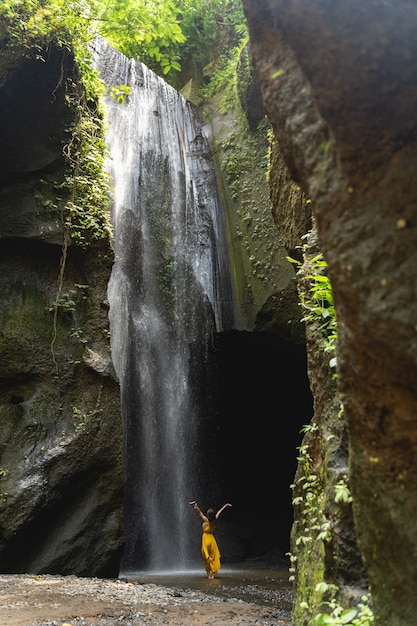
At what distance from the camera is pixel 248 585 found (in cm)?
883

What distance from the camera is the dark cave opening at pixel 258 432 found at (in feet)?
47.8

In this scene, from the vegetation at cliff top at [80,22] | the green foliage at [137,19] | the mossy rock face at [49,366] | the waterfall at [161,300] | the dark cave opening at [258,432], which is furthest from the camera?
the dark cave opening at [258,432]

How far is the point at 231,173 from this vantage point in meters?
15.0

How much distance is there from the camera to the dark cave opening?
47.8ft

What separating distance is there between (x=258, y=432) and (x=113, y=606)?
1097 centimetres

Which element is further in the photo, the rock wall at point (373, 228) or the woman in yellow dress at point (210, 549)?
the woman in yellow dress at point (210, 549)

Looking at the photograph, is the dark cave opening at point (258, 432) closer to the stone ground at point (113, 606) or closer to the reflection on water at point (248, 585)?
the reflection on water at point (248, 585)

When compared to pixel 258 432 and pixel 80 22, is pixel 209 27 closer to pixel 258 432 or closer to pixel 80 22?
pixel 80 22

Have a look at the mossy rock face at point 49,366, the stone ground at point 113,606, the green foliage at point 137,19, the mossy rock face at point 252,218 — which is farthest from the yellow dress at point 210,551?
the green foliage at point 137,19

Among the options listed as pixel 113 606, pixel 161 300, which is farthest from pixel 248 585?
pixel 161 300

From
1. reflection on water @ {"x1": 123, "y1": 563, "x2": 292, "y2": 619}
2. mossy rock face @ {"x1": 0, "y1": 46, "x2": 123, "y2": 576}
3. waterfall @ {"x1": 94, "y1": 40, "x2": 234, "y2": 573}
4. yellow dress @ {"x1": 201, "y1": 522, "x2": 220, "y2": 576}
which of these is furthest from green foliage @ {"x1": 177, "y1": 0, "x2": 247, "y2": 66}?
reflection on water @ {"x1": 123, "y1": 563, "x2": 292, "y2": 619}

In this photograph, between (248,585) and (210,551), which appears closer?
(248,585)

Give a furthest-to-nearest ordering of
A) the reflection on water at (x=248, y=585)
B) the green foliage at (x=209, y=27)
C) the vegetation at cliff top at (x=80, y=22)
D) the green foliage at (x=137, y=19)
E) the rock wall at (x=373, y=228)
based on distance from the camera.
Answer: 1. the green foliage at (x=209, y=27)
2. the green foliage at (x=137, y=19)
3. the vegetation at cliff top at (x=80, y=22)
4. the reflection on water at (x=248, y=585)
5. the rock wall at (x=373, y=228)

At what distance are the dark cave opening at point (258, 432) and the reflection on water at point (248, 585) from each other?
307cm
